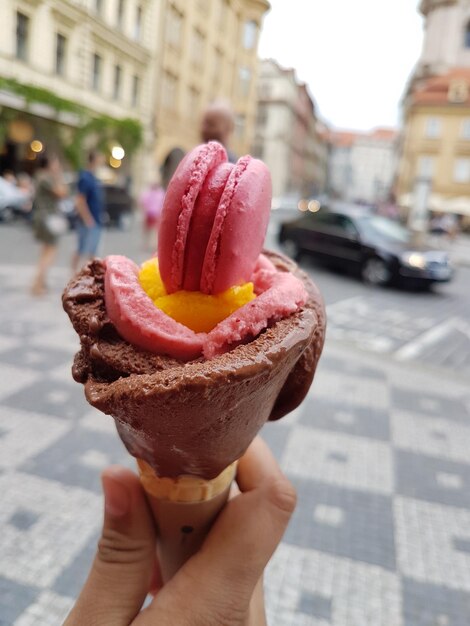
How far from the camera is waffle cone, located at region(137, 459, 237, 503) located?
3.62 feet

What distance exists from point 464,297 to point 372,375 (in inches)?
223

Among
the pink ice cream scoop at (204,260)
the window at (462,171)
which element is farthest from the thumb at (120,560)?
the window at (462,171)

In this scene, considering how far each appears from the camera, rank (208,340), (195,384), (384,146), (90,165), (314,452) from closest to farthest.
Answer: (195,384)
(208,340)
(314,452)
(90,165)
(384,146)

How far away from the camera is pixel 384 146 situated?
351 ft

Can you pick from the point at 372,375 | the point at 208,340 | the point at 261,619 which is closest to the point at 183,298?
the point at 208,340

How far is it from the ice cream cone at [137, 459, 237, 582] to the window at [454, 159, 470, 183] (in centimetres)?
3907

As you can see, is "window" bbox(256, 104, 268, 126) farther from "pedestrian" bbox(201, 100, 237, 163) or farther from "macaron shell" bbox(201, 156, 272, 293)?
"macaron shell" bbox(201, 156, 272, 293)

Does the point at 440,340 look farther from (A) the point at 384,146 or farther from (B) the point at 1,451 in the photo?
(A) the point at 384,146

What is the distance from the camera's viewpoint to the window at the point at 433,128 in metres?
36.0

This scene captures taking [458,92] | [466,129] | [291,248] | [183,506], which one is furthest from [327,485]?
[458,92]

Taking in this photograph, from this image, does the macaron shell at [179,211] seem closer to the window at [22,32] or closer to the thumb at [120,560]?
the thumb at [120,560]

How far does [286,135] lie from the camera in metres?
37.7

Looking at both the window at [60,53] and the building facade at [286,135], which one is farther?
the building facade at [286,135]

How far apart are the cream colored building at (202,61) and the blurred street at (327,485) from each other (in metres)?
1.95
